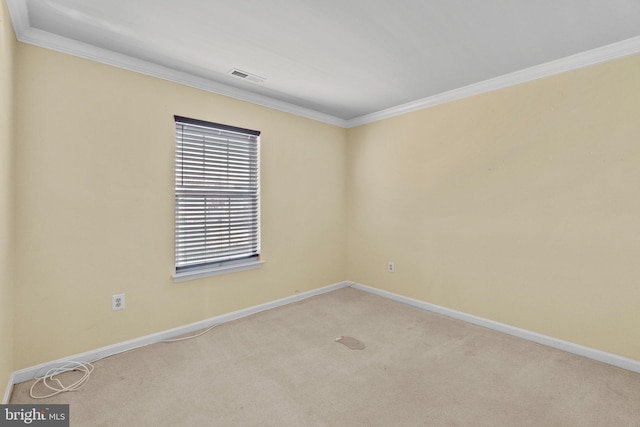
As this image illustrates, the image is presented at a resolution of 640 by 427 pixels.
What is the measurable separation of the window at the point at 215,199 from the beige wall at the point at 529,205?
5.70ft

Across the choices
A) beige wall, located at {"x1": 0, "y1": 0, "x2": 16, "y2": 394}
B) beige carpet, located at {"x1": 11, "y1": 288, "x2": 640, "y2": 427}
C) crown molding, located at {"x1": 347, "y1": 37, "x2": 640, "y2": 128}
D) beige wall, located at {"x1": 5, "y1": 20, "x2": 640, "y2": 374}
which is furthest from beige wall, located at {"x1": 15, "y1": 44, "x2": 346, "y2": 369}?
crown molding, located at {"x1": 347, "y1": 37, "x2": 640, "y2": 128}

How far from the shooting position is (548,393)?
199cm

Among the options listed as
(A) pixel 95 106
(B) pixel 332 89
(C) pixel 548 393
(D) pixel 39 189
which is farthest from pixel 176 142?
(C) pixel 548 393

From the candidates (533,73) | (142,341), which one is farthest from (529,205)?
(142,341)

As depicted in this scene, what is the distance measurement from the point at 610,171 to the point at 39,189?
4.30m

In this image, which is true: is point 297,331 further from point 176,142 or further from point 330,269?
point 176,142

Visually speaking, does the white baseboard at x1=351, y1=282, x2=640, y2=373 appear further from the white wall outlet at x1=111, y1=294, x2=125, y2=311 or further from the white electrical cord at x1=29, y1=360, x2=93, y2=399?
the white electrical cord at x1=29, y1=360, x2=93, y2=399

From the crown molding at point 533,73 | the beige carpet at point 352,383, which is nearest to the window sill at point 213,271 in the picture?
the beige carpet at point 352,383

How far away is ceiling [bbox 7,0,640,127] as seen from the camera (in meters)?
1.83

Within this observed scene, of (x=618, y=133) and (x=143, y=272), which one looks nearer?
(x=618, y=133)

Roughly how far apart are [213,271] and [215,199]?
2.39 feet

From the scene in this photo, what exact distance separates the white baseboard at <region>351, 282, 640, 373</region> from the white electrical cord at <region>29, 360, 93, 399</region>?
10.2 feet

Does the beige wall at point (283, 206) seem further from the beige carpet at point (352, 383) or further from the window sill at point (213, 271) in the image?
the beige carpet at point (352, 383)

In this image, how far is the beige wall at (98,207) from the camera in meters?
2.11
